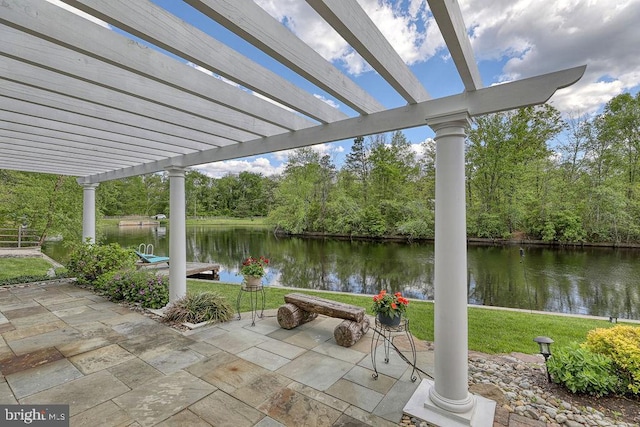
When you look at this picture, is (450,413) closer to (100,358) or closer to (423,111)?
(423,111)

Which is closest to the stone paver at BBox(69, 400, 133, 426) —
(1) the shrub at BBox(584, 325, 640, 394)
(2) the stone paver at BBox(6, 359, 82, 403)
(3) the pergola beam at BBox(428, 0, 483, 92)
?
(2) the stone paver at BBox(6, 359, 82, 403)

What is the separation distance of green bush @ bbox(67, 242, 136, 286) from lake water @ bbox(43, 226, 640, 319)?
3.62 m

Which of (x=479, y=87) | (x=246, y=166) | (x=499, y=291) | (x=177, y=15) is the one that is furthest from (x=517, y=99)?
(x=246, y=166)

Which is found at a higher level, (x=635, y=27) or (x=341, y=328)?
(x=635, y=27)

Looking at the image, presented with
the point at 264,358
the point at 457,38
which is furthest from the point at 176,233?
the point at 457,38

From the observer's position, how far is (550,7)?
2424 mm

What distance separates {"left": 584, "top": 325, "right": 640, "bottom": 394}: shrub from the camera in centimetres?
246

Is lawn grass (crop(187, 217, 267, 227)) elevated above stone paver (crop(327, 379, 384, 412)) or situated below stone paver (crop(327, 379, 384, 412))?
above

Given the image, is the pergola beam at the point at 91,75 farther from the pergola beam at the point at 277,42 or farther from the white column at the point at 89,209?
the white column at the point at 89,209

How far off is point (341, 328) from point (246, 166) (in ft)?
130

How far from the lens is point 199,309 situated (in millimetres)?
4336

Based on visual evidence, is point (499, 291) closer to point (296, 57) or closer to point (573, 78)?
point (573, 78)

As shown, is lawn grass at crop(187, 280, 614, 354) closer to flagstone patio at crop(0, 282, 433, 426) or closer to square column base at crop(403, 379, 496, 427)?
flagstone patio at crop(0, 282, 433, 426)

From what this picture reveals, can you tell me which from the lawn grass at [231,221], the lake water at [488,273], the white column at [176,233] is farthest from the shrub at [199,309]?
the lawn grass at [231,221]
